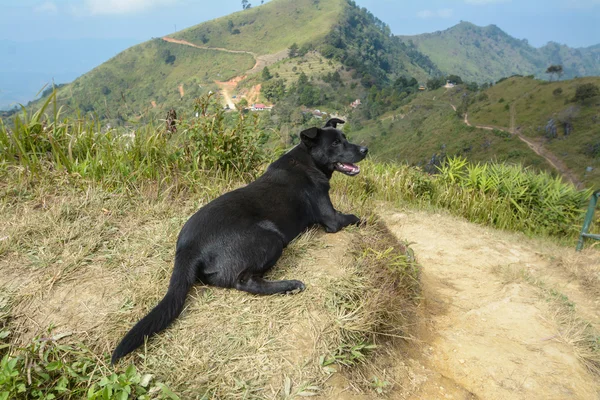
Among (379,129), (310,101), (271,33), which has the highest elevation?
(271,33)

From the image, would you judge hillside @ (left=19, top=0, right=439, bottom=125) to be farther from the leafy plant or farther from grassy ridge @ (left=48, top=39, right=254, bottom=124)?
the leafy plant

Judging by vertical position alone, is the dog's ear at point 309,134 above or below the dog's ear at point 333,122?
below

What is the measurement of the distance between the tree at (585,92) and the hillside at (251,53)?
4312 cm

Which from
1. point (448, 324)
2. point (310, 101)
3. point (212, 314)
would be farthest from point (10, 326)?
point (310, 101)

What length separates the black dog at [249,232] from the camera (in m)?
2.43

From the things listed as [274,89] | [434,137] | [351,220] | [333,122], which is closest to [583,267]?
[351,220]

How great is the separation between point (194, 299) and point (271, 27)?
15722 cm

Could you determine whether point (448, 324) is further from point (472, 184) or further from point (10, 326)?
point (472, 184)

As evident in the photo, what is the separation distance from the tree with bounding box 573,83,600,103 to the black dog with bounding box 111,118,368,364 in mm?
64003

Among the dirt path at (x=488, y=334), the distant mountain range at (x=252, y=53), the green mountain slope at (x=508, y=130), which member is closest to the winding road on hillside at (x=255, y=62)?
the distant mountain range at (x=252, y=53)

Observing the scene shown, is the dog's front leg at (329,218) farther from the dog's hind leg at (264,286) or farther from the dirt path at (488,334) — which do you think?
the dirt path at (488,334)

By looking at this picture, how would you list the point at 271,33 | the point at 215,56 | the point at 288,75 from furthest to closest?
the point at 271,33 < the point at 215,56 < the point at 288,75

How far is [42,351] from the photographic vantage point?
2090mm

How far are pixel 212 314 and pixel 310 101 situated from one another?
69653mm
